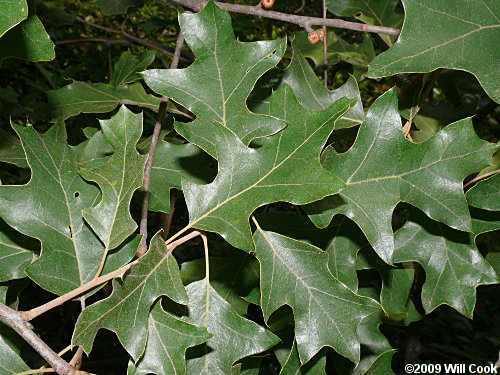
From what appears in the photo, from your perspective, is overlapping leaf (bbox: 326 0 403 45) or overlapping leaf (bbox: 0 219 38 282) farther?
overlapping leaf (bbox: 326 0 403 45)

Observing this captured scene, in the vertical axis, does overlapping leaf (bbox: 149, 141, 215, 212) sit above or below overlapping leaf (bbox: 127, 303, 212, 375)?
above

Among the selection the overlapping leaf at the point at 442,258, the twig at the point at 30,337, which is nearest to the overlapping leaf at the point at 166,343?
the twig at the point at 30,337

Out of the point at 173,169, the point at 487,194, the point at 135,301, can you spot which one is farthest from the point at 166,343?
the point at 487,194

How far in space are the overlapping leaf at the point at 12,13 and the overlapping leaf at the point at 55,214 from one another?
0.95ft

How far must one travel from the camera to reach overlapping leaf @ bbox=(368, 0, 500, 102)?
1043 millimetres

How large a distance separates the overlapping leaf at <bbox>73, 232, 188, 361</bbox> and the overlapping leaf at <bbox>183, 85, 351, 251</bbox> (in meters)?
0.10

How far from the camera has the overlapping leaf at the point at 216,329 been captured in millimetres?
1052

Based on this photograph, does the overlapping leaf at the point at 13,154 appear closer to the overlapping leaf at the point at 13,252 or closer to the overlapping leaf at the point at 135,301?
the overlapping leaf at the point at 13,252

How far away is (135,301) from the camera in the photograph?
95 centimetres

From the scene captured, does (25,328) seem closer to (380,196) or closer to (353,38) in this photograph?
(380,196)

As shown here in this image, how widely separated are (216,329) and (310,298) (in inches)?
7.7

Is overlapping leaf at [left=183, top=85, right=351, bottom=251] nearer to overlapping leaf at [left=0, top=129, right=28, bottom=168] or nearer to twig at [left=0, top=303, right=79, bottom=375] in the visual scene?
twig at [left=0, top=303, right=79, bottom=375]

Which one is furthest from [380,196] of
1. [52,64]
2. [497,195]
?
[52,64]

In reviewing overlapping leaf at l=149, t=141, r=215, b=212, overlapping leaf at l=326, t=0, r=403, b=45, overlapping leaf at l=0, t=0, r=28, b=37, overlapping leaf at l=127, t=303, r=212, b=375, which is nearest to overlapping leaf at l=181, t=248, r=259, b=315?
overlapping leaf at l=149, t=141, r=215, b=212
